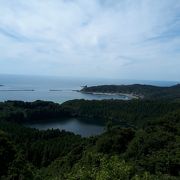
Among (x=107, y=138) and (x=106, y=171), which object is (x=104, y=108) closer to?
(x=107, y=138)

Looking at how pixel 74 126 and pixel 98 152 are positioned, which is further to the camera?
pixel 74 126

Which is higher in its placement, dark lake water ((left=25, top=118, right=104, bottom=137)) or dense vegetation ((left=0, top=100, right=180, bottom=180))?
dense vegetation ((left=0, top=100, right=180, bottom=180))

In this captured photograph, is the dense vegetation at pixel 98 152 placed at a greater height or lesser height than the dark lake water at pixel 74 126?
greater

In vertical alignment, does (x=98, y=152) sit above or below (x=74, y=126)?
above

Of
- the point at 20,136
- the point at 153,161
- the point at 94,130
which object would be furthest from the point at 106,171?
the point at 94,130
